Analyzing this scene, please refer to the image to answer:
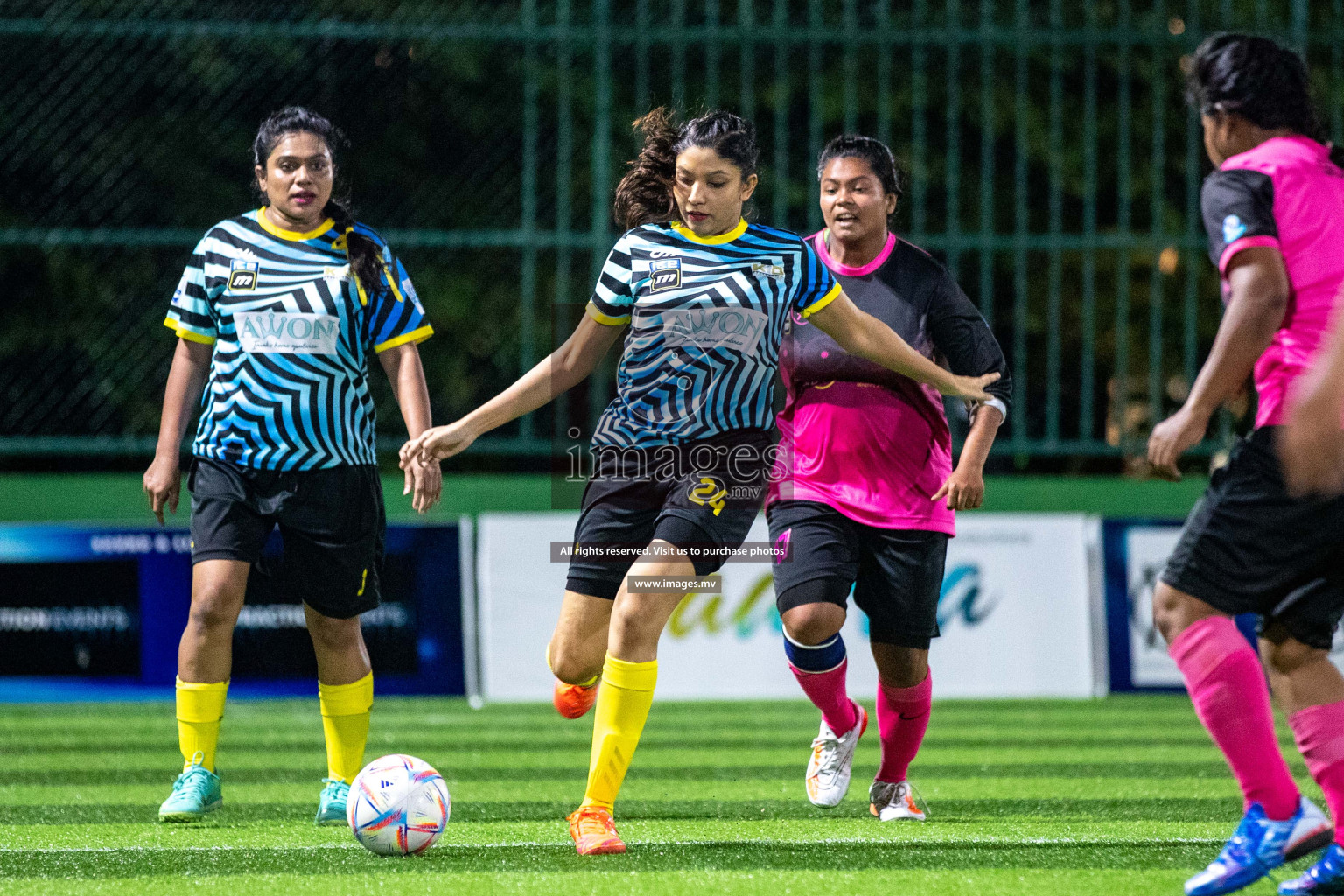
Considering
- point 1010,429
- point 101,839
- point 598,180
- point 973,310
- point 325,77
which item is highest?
point 325,77

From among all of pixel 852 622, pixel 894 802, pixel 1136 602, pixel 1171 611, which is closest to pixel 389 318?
pixel 894 802

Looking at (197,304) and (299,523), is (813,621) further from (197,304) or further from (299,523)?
(197,304)

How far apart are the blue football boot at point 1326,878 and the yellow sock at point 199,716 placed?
3185 mm

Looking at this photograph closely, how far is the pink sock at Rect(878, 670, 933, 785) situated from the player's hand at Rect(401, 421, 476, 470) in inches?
67.9

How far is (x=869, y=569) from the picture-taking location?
5.50 meters

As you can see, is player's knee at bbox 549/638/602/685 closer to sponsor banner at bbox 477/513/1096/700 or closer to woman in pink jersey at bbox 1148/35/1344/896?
woman in pink jersey at bbox 1148/35/1344/896

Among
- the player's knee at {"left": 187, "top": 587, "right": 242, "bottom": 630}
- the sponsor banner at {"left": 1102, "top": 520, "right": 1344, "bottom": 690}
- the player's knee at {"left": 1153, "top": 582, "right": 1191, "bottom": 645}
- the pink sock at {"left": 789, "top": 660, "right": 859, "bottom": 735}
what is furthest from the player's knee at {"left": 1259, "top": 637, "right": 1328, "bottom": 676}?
the sponsor banner at {"left": 1102, "top": 520, "right": 1344, "bottom": 690}

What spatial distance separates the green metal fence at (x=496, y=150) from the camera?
11273 millimetres

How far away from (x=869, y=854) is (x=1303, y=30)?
8552 mm

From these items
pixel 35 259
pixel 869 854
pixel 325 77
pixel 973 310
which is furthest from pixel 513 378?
pixel 869 854

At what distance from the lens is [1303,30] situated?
37.4 ft

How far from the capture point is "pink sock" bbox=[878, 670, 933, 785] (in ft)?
18.4

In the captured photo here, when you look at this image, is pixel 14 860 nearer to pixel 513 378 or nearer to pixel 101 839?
pixel 101 839

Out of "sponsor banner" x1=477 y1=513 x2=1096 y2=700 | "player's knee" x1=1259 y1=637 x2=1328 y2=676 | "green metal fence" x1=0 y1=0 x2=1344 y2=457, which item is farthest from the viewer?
"green metal fence" x1=0 y1=0 x2=1344 y2=457
